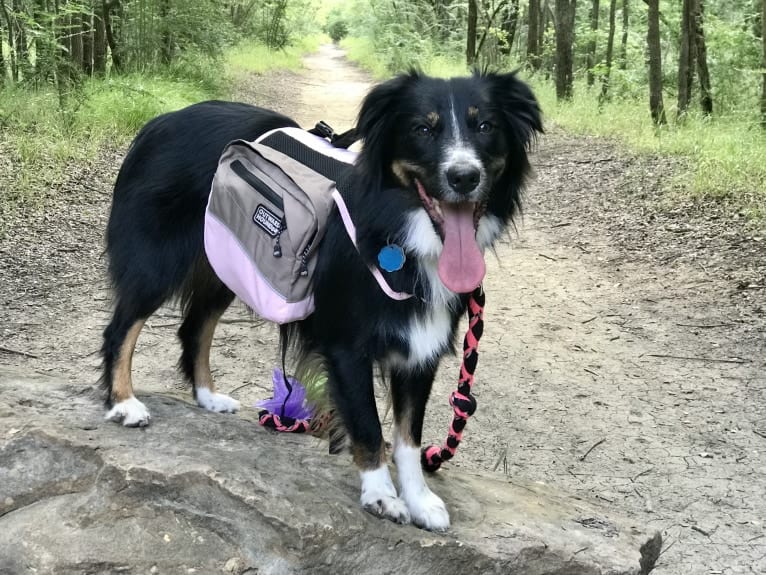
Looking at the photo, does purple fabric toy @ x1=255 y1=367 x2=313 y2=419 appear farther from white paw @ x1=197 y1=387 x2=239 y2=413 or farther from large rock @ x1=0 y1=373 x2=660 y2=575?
large rock @ x1=0 y1=373 x2=660 y2=575

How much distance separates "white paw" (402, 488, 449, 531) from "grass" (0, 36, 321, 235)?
16.6 feet

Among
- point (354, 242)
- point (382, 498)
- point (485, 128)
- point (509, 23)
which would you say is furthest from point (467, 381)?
point (509, 23)

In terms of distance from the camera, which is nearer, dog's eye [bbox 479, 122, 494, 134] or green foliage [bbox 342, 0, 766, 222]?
dog's eye [bbox 479, 122, 494, 134]

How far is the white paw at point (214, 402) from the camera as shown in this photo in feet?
11.9

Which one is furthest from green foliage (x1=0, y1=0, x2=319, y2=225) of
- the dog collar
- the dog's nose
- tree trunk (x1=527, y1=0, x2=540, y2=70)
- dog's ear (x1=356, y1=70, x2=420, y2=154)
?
tree trunk (x1=527, y1=0, x2=540, y2=70)

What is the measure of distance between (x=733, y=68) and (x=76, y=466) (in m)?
13.9

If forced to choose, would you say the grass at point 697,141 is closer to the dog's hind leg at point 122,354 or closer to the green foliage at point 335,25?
the dog's hind leg at point 122,354

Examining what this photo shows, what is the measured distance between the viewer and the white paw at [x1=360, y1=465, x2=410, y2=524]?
265cm

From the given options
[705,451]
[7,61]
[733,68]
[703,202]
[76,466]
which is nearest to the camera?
[76,466]

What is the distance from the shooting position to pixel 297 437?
329 cm

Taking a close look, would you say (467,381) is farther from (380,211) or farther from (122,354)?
(122,354)

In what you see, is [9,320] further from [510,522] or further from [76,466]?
[510,522]

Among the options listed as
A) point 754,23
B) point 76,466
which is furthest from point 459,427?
point 754,23

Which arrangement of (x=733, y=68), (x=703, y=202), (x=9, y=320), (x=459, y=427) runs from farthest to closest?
(x=733, y=68) < (x=703, y=202) < (x=9, y=320) < (x=459, y=427)
